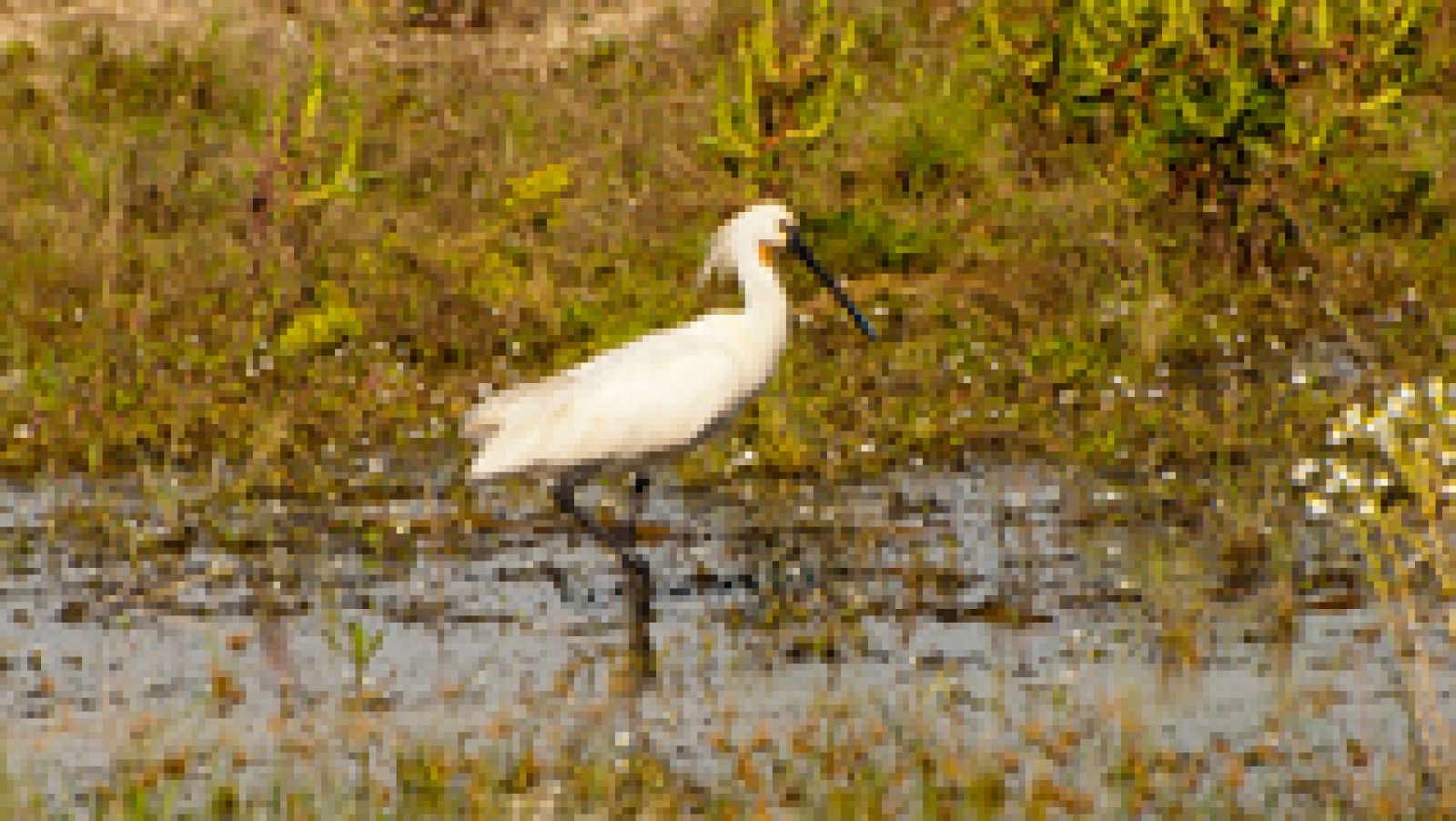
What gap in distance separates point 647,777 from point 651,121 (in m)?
10.5

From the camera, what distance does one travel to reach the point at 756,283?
9641 mm

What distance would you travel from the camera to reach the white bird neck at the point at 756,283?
9586 mm

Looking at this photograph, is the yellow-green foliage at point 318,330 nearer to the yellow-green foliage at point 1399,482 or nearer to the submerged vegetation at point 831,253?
the submerged vegetation at point 831,253

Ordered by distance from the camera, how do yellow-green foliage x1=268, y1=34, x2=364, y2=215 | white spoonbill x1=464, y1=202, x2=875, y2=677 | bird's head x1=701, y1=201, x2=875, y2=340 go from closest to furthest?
white spoonbill x1=464, y1=202, x2=875, y2=677 → bird's head x1=701, y1=201, x2=875, y2=340 → yellow-green foliage x1=268, y1=34, x2=364, y2=215

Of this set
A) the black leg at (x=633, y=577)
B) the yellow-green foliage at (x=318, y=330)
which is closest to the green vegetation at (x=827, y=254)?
the yellow-green foliage at (x=318, y=330)

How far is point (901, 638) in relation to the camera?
27.8 feet

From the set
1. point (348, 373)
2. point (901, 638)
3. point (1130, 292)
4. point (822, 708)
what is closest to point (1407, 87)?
point (1130, 292)

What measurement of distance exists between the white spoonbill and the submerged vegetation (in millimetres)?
1522

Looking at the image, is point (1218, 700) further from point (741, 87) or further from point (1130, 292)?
point (741, 87)

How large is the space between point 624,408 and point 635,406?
4 centimetres

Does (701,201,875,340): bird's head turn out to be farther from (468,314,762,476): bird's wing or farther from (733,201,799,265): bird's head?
(468,314,762,476): bird's wing

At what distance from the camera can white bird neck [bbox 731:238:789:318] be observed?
9.59 meters

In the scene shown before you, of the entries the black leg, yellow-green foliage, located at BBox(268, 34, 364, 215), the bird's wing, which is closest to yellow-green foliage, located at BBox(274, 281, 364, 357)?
yellow-green foliage, located at BBox(268, 34, 364, 215)

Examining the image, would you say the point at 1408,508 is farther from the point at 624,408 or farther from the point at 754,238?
the point at 624,408
